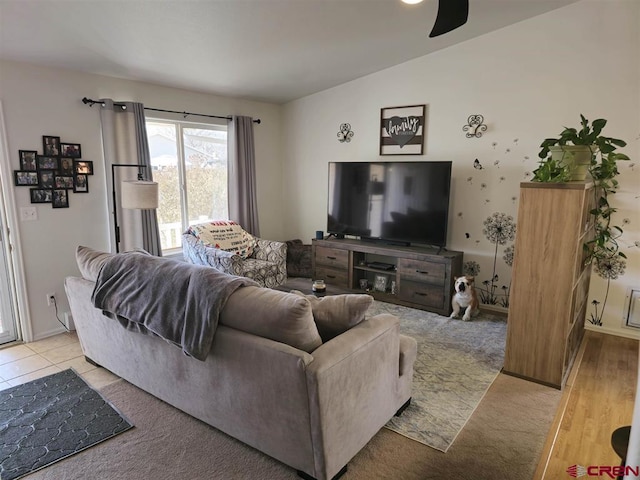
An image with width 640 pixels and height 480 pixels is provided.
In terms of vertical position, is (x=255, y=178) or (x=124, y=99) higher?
(x=124, y=99)

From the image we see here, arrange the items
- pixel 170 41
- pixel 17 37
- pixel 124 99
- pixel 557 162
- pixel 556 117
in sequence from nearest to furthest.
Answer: pixel 557 162, pixel 17 37, pixel 170 41, pixel 556 117, pixel 124 99

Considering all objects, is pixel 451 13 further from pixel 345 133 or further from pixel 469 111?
pixel 345 133

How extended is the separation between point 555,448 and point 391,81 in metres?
3.96

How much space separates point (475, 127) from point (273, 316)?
337 centimetres

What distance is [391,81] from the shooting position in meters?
4.72

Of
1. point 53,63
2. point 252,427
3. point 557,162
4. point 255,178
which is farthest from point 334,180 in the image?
point 252,427

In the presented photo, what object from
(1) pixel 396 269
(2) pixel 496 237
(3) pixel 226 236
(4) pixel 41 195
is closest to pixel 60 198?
(4) pixel 41 195

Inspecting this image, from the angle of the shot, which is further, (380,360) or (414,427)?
(414,427)

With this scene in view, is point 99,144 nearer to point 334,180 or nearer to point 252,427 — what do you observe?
point 334,180

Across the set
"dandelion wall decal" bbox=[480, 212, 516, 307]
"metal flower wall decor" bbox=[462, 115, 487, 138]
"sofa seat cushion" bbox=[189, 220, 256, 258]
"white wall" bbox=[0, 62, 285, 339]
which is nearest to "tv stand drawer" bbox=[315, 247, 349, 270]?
"sofa seat cushion" bbox=[189, 220, 256, 258]

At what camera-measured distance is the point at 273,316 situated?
6.12 feet

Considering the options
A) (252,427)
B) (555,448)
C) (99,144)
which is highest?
(99,144)

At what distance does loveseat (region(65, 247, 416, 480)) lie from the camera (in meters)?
1.78

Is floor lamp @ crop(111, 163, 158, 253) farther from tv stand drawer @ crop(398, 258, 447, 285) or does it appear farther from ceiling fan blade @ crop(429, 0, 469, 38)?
ceiling fan blade @ crop(429, 0, 469, 38)
